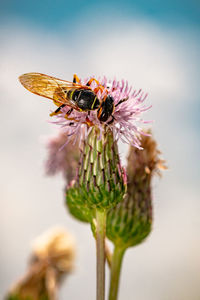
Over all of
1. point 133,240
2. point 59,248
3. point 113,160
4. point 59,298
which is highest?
point 113,160

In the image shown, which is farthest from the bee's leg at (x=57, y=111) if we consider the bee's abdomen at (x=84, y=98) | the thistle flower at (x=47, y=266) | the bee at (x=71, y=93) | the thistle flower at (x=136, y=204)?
the thistle flower at (x=47, y=266)

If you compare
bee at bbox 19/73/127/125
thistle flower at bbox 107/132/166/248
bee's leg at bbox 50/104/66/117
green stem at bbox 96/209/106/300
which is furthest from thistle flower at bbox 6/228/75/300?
bee at bbox 19/73/127/125

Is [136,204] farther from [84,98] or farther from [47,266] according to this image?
[47,266]

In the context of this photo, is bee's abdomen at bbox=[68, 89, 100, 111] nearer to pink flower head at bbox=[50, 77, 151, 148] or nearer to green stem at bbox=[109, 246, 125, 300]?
pink flower head at bbox=[50, 77, 151, 148]

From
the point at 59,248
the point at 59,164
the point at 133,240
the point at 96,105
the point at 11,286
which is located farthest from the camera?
the point at 59,248

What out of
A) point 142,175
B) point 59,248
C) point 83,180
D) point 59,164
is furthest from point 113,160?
point 59,248

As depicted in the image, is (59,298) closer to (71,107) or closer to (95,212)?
(95,212)

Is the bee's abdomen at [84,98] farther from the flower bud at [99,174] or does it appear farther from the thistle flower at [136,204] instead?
the thistle flower at [136,204]
